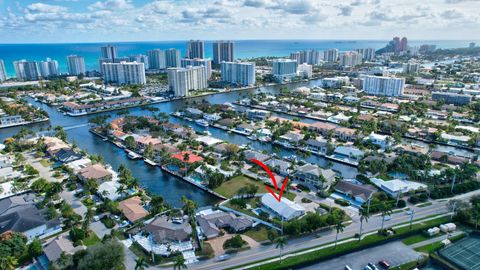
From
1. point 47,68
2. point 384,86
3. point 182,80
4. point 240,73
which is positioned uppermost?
point 47,68

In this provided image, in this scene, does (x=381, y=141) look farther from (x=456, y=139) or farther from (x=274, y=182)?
(x=274, y=182)

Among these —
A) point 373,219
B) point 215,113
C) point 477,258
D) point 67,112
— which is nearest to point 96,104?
point 67,112

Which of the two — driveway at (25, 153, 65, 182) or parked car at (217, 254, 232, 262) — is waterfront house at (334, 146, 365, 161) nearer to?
parked car at (217, 254, 232, 262)

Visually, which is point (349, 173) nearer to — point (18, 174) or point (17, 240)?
point (17, 240)

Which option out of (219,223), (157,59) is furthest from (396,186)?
(157,59)

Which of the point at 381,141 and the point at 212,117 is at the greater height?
the point at 212,117

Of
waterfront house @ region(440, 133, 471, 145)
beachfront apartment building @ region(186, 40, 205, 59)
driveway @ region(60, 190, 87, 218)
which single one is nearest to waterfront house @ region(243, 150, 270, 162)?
driveway @ region(60, 190, 87, 218)

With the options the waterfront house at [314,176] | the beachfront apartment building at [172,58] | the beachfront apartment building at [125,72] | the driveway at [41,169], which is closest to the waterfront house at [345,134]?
the waterfront house at [314,176]
